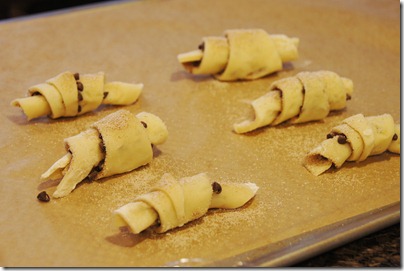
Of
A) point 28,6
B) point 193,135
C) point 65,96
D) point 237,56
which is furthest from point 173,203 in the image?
point 28,6

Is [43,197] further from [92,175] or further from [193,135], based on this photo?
[193,135]

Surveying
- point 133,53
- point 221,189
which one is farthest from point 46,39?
point 221,189

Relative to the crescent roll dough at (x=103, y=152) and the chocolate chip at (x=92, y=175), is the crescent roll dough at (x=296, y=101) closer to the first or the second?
the crescent roll dough at (x=103, y=152)

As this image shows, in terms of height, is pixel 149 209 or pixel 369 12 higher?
pixel 369 12

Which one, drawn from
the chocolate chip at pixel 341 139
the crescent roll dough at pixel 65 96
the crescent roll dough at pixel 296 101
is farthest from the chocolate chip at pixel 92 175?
the chocolate chip at pixel 341 139

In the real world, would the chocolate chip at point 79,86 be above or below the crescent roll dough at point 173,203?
above

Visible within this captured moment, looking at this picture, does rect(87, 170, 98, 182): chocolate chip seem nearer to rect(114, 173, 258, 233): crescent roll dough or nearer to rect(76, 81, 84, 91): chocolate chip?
rect(114, 173, 258, 233): crescent roll dough

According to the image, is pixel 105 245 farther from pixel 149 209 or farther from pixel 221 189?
pixel 221 189
